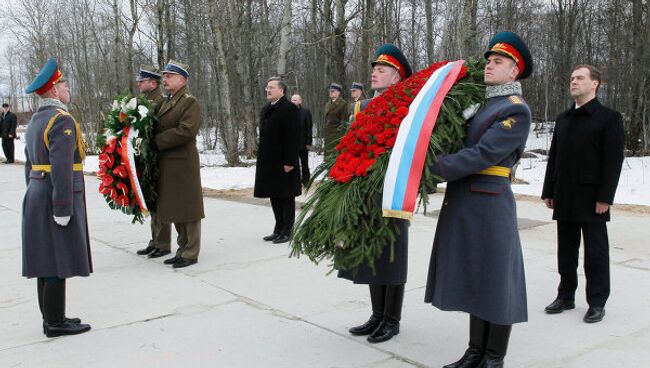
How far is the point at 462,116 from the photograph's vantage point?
3340 mm

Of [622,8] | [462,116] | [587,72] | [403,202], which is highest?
[622,8]

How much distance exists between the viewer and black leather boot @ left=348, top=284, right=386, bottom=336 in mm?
3971

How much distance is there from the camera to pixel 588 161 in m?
4.29

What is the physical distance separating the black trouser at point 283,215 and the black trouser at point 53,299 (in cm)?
330

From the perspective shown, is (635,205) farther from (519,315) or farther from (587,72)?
(519,315)

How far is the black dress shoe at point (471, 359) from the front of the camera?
11.0 ft

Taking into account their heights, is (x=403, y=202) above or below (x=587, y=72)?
below

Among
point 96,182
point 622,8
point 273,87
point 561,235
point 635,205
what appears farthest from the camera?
point 622,8

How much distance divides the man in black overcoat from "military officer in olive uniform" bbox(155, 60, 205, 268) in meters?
1.19

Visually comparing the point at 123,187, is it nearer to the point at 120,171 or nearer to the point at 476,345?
the point at 120,171

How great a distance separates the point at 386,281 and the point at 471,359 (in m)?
0.69

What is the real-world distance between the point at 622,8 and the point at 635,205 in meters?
17.1

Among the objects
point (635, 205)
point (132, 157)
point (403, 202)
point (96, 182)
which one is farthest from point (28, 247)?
point (96, 182)

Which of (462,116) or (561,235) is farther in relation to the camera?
(561,235)
